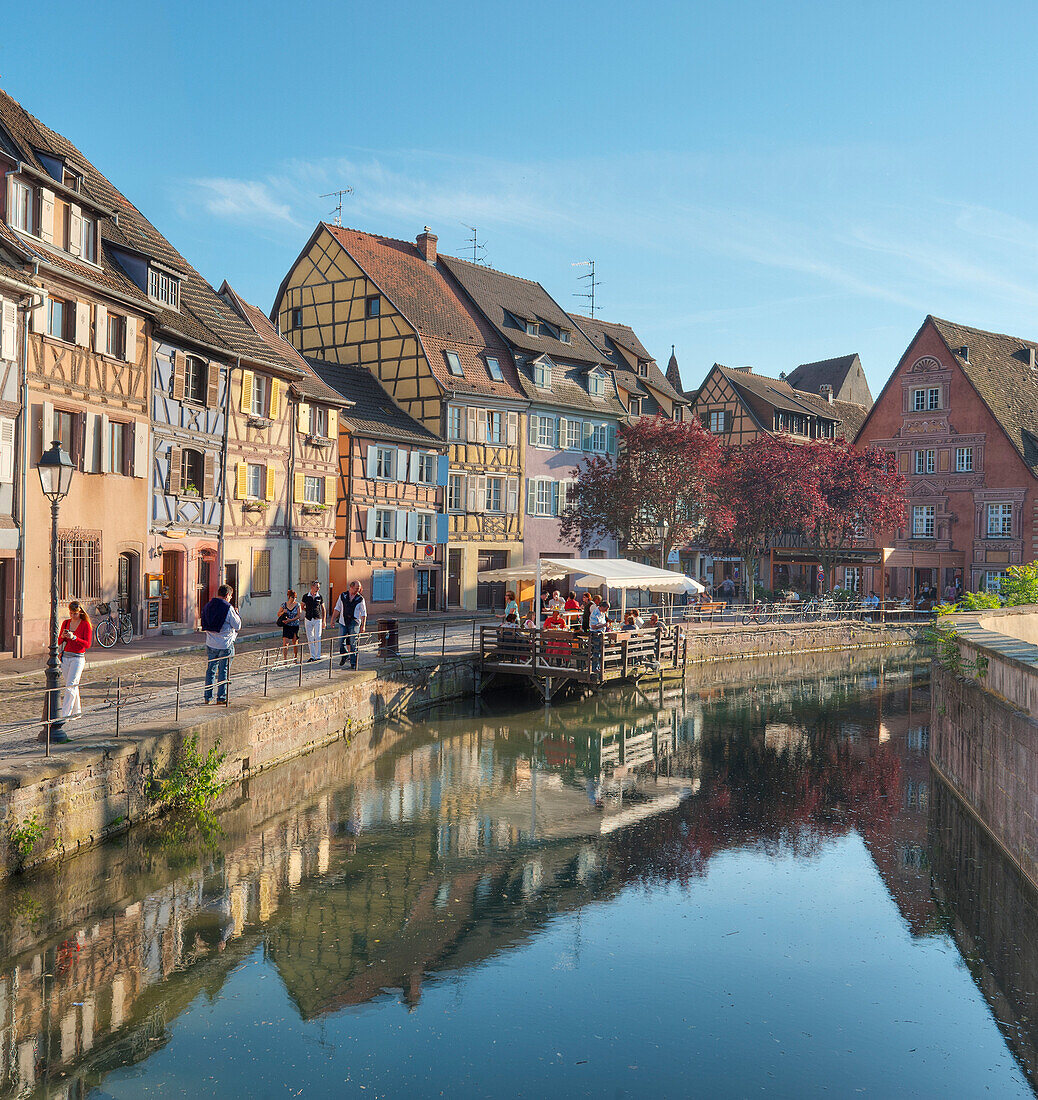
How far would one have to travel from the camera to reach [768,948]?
10.8 meters

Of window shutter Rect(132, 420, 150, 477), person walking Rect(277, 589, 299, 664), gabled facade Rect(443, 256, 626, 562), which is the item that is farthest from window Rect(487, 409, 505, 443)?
person walking Rect(277, 589, 299, 664)

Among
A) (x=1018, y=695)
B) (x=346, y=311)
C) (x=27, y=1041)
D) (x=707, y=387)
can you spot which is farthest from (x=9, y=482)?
(x=707, y=387)

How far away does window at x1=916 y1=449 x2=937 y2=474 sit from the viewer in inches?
1986

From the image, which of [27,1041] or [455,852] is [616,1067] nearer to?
[27,1041]

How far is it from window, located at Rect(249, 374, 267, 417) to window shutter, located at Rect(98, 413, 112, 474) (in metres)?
7.39

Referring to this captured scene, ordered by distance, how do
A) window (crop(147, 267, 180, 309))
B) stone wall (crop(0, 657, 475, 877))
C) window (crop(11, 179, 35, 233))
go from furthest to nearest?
window (crop(147, 267, 180, 309)) < window (crop(11, 179, 35, 233)) < stone wall (crop(0, 657, 475, 877))

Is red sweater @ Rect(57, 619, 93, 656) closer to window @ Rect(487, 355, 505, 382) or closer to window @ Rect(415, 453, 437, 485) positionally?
window @ Rect(415, 453, 437, 485)

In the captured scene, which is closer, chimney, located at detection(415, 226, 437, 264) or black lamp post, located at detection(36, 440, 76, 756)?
black lamp post, located at detection(36, 440, 76, 756)

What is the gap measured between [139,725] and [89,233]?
1341 centimetres

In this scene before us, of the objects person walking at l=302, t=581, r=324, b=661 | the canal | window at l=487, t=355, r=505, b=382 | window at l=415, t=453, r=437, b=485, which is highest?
window at l=487, t=355, r=505, b=382

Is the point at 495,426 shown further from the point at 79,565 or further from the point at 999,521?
the point at 999,521

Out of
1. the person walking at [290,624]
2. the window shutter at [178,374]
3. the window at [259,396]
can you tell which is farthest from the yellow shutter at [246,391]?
the person walking at [290,624]

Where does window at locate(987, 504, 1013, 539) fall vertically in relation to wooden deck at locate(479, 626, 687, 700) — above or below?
above

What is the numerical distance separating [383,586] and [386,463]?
436 centimetres
